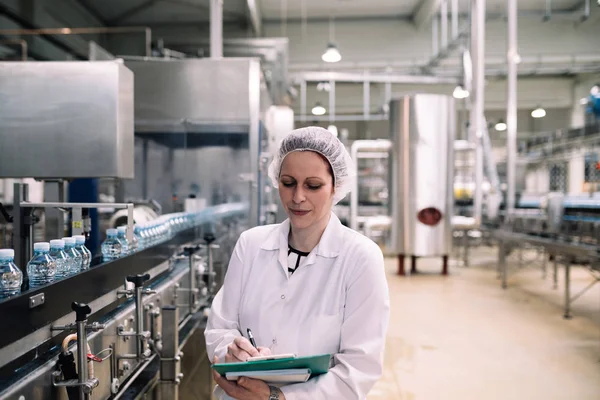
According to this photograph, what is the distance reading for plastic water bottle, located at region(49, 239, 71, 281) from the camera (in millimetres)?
1360

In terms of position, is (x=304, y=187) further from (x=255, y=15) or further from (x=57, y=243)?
(x=255, y=15)

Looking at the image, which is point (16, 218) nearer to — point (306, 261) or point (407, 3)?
point (306, 261)

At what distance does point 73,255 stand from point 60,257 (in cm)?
5

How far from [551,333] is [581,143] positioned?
6.52m

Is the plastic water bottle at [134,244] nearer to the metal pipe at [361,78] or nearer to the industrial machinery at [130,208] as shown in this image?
the industrial machinery at [130,208]

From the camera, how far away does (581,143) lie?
9.11m

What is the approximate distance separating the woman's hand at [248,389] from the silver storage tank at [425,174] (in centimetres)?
525

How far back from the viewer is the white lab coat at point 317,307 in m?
1.05

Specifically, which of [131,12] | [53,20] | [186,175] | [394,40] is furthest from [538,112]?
[186,175]

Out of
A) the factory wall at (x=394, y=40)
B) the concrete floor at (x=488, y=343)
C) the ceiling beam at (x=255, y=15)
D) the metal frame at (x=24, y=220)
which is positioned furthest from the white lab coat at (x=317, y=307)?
the factory wall at (x=394, y=40)

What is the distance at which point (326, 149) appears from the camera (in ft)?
3.82

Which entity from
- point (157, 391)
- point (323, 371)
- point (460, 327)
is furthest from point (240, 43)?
point (323, 371)

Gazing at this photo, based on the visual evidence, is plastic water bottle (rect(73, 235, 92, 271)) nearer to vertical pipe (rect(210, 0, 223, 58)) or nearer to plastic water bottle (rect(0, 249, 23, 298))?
plastic water bottle (rect(0, 249, 23, 298))

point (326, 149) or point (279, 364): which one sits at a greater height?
point (326, 149)
